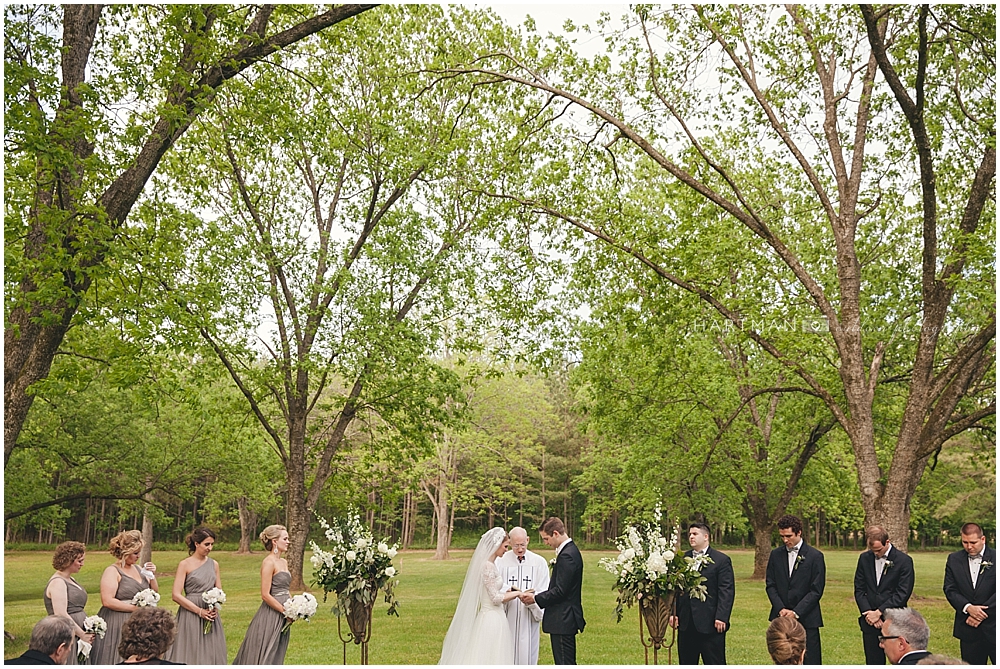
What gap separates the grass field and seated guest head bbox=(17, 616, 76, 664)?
19.0ft

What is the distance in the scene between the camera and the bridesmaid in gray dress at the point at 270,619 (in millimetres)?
7363

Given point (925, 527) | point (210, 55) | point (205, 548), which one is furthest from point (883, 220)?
point (925, 527)

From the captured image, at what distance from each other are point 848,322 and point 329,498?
42.1ft

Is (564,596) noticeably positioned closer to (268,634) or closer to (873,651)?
(268,634)

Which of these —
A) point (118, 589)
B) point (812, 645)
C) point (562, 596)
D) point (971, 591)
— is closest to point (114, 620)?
point (118, 589)

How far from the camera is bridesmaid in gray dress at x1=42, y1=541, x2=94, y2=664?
641cm

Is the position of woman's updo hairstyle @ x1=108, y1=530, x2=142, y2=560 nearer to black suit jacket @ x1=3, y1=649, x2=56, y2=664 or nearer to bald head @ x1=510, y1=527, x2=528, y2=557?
black suit jacket @ x1=3, y1=649, x2=56, y2=664

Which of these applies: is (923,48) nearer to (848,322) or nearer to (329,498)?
(848,322)

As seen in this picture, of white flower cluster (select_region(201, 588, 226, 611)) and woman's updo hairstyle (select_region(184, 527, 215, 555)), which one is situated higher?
woman's updo hairstyle (select_region(184, 527, 215, 555))

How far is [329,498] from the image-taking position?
19.1 meters

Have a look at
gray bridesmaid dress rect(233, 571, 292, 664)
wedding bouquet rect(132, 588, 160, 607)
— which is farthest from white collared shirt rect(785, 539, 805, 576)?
wedding bouquet rect(132, 588, 160, 607)

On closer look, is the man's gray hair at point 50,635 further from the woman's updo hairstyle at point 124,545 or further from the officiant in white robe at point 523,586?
the officiant in white robe at point 523,586

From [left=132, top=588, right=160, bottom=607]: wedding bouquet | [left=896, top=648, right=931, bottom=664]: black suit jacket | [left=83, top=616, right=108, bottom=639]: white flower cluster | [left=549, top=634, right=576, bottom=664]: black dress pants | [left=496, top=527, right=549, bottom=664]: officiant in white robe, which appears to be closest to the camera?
[left=896, top=648, right=931, bottom=664]: black suit jacket

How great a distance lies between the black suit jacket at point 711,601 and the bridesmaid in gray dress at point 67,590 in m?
5.50
